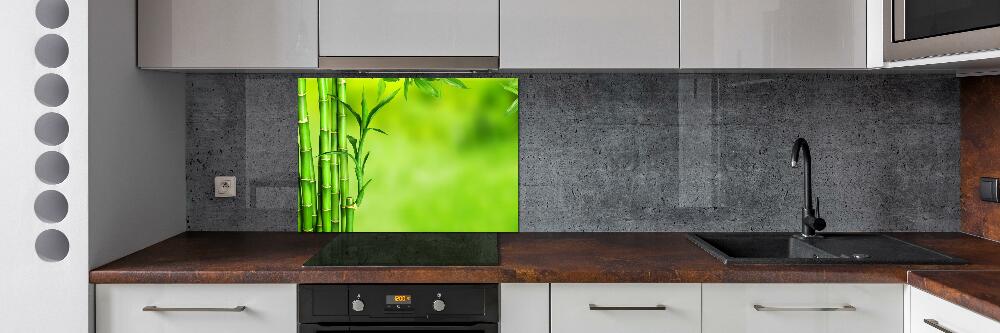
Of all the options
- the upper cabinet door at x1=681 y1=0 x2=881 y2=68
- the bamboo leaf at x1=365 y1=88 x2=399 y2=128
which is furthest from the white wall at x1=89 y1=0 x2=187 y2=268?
the upper cabinet door at x1=681 y1=0 x2=881 y2=68

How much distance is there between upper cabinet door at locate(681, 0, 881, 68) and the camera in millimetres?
2240

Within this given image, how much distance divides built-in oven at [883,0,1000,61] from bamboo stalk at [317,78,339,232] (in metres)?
1.77

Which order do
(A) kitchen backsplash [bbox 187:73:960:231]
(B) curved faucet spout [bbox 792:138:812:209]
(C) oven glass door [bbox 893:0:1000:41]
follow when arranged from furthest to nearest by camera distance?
(A) kitchen backsplash [bbox 187:73:960:231], (B) curved faucet spout [bbox 792:138:812:209], (C) oven glass door [bbox 893:0:1000:41]

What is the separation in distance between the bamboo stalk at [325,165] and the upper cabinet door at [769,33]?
1.22 m

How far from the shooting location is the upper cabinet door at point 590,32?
224cm

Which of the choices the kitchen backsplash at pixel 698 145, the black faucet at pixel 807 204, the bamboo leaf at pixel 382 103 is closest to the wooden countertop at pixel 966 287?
the black faucet at pixel 807 204

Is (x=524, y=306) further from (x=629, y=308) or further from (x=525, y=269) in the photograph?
(x=629, y=308)
